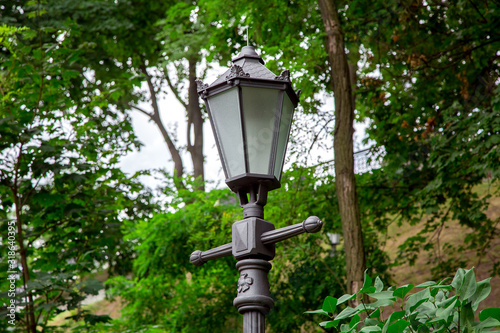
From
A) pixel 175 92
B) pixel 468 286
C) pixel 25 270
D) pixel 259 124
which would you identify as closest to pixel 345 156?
pixel 25 270

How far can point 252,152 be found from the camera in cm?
301

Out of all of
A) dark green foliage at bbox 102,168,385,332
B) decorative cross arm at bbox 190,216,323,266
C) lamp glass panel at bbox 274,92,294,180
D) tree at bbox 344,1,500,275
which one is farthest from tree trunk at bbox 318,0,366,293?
lamp glass panel at bbox 274,92,294,180

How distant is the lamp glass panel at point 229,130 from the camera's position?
3.03 meters

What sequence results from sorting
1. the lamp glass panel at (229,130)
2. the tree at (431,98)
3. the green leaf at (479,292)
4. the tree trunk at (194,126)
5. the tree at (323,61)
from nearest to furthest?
the green leaf at (479,292) → the lamp glass panel at (229,130) → the tree at (323,61) → the tree at (431,98) → the tree trunk at (194,126)

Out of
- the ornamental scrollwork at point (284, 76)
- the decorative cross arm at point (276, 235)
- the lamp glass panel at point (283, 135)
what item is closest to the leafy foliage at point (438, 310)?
the decorative cross arm at point (276, 235)

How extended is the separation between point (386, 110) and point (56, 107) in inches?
247

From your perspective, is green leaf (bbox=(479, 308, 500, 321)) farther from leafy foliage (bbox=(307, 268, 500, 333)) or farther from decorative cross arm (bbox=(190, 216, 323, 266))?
decorative cross arm (bbox=(190, 216, 323, 266))

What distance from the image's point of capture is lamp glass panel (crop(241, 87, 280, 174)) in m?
3.01

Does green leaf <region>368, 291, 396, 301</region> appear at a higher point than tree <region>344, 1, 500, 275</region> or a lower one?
lower

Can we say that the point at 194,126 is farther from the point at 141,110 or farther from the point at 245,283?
the point at 245,283

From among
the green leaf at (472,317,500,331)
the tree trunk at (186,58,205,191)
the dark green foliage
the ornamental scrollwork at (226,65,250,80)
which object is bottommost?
the green leaf at (472,317,500,331)

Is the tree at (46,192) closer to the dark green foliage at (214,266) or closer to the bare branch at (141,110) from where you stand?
the dark green foliage at (214,266)

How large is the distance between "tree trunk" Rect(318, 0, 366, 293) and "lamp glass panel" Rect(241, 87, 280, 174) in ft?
14.3

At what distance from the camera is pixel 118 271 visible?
14445 millimetres
